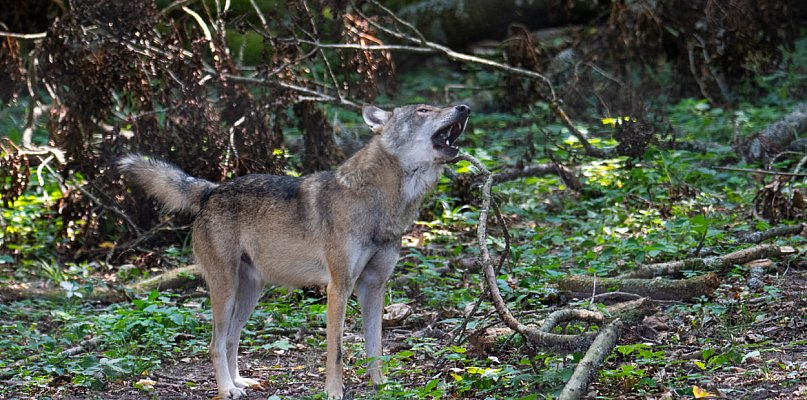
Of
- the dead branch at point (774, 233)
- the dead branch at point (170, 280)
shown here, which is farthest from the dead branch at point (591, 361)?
the dead branch at point (170, 280)

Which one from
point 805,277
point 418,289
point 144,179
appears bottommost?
point 418,289

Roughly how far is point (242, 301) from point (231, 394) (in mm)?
841

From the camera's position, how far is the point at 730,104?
1301cm

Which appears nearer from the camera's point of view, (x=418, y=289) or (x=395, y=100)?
(x=418, y=289)

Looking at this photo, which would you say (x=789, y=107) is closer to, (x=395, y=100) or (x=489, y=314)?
(x=395, y=100)

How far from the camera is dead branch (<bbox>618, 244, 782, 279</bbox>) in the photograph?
721 centimetres

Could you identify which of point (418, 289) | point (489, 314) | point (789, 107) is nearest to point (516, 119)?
point (789, 107)

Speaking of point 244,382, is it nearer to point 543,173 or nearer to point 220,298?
point 220,298

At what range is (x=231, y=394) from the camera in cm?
628

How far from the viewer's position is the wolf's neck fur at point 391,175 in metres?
6.37

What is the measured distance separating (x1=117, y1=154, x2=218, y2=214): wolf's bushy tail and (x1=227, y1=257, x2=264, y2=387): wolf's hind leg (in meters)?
0.61

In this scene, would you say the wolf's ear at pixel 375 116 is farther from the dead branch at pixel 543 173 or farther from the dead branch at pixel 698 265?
the dead branch at pixel 543 173

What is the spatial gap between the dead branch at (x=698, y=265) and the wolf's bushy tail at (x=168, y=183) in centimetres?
338

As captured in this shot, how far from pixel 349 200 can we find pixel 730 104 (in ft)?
27.9
